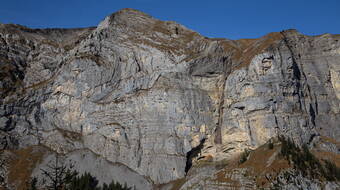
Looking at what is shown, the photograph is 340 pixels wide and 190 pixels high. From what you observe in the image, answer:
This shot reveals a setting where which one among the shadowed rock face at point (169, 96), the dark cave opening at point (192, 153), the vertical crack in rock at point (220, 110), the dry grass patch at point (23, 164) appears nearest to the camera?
the shadowed rock face at point (169, 96)

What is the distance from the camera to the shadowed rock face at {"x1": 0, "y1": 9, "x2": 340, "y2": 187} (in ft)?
231

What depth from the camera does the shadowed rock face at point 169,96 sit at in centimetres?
7044

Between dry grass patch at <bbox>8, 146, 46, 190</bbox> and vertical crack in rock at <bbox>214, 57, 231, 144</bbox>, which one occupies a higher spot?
vertical crack in rock at <bbox>214, 57, 231, 144</bbox>

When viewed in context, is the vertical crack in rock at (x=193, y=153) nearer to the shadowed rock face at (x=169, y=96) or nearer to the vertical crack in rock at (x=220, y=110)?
the shadowed rock face at (x=169, y=96)

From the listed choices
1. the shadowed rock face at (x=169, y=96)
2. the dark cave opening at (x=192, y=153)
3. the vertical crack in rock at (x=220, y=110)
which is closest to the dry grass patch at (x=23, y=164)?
the shadowed rock face at (x=169, y=96)

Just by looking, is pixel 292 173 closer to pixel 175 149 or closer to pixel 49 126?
pixel 175 149

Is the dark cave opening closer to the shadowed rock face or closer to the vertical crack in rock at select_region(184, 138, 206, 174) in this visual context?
the vertical crack in rock at select_region(184, 138, 206, 174)

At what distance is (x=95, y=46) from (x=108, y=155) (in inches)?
1286

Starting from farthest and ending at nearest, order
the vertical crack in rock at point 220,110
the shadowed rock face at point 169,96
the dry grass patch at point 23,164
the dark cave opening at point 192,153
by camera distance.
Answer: the vertical crack in rock at point 220,110 → the dark cave opening at point 192,153 → the dry grass patch at point 23,164 → the shadowed rock face at point 169,96

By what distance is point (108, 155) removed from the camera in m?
→ 74.9

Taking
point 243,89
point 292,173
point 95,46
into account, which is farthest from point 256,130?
point 95,46

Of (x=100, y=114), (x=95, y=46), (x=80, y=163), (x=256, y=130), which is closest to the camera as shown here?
(x=256, y=130)

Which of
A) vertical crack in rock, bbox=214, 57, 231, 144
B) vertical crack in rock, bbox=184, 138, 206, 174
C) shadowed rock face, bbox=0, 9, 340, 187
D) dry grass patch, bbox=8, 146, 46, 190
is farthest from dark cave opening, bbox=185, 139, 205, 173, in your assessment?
dry grass patch, bbox=8, 146, 46, 190

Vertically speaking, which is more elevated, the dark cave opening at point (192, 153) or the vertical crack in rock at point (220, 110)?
the vertical crack in rock at point (220, 110)
